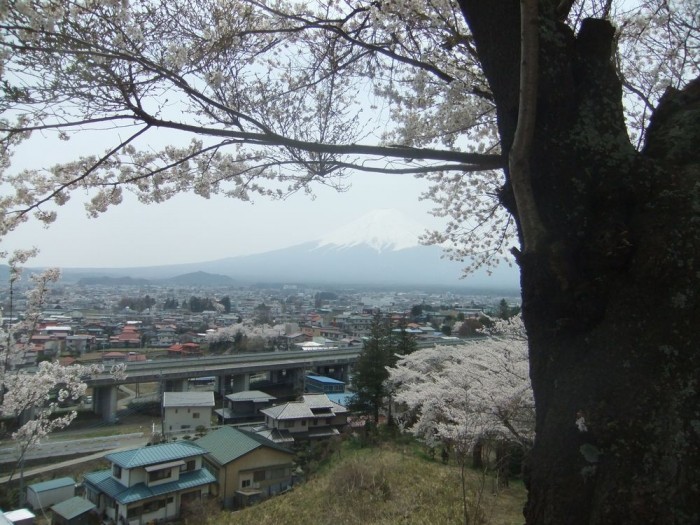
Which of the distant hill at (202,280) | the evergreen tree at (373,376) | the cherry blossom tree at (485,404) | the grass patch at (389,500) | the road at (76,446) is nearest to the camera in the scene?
the grass patch at (389,500)

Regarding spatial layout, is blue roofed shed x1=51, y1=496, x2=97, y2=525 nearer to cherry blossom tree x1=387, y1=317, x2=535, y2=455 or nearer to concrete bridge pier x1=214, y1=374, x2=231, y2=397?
cherry blossom tree x1=387, y1=317, x2=535, y2=455

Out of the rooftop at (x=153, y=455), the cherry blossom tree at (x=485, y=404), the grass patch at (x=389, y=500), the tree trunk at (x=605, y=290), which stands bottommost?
the rooftop at (x=153, y=455)

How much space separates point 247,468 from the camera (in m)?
12.5

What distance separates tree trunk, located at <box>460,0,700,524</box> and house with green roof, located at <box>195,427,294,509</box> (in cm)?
1206

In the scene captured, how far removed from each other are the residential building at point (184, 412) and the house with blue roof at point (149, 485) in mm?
6441

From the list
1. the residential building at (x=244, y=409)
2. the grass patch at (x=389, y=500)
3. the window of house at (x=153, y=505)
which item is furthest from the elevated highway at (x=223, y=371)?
the grass patch at (x=389, y=500)

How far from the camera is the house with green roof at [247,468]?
1204 centimetres

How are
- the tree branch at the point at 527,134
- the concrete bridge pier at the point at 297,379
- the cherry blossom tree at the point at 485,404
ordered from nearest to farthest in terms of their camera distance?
1. the tree branch at the point at 527,134
2. the cherry blossom tree at the point at 485,404
3. the concrete bridge pier at the point at 297,379

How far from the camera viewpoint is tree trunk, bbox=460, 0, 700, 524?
3.85 ft

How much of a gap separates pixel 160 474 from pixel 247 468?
218 cm

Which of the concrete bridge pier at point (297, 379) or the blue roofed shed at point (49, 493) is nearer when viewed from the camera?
the blue roofed shed at point (49, 493)

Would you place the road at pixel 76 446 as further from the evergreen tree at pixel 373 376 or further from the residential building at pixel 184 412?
the evergreen tree at pixel 373 376

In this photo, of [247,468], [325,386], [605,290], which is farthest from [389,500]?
[325,386]

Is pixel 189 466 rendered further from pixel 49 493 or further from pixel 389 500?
pixel 389 500
